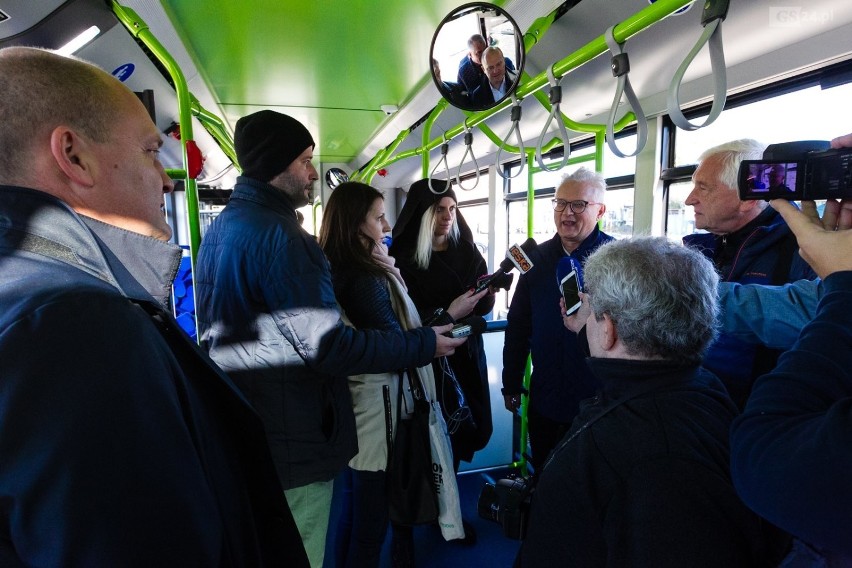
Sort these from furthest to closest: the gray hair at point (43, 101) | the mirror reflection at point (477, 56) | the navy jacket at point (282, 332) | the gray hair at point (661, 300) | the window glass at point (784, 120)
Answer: the window glass at point (784, 120)
the mirror reflection at point (477, 56)
the navy jacket at point (282, 332)
the gray hair at point (661, 300)
the gray hair at point (43, 101)

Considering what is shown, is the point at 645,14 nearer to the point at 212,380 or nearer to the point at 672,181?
the point at 212,380

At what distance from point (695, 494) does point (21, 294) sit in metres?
0.95

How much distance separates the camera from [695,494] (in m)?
0.70

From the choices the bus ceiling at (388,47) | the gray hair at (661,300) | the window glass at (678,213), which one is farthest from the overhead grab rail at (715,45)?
the window glass at (678,213)

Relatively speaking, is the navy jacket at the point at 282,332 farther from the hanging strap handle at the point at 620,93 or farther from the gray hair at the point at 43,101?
the hanging strap handle at the point at 620,93

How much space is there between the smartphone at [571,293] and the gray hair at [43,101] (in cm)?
134

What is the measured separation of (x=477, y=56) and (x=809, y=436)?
163cm

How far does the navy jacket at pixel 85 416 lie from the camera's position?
439 millimetres

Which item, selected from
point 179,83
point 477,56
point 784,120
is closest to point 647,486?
point 477,56

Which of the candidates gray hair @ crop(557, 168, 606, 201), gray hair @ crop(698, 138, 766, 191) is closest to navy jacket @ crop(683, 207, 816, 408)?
gray hair @ crop(698, 138, 766, 191)

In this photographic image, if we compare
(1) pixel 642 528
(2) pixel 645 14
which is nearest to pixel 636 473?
(1) pixel 642 528

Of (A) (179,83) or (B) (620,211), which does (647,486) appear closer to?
(A) (179,83)

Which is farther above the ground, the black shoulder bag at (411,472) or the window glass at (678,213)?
the window glass at (678,213)

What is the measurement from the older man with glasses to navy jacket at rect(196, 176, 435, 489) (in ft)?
2.92
